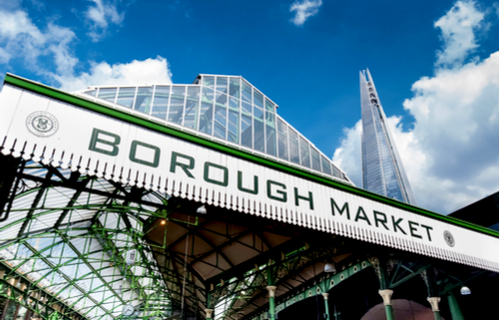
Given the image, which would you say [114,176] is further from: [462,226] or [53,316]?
[53,316]

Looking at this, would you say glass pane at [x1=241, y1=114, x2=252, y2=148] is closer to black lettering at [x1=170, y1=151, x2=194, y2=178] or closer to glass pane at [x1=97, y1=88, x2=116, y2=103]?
glass pane at [x1=97, y1=88, x2=116, y2=103]

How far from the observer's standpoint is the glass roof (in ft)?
55.8

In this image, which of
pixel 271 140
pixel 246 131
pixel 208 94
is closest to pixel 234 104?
pixel 208 94

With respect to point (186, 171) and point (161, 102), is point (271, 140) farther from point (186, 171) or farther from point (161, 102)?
point (186, 171)

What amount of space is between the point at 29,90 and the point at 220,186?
4215mm

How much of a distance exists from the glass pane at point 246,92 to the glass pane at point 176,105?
158 inches

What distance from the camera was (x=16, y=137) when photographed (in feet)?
21.7

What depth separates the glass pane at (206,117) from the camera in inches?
707

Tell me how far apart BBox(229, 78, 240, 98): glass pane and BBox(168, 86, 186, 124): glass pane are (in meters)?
3.27

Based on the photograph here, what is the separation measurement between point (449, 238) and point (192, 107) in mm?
12145

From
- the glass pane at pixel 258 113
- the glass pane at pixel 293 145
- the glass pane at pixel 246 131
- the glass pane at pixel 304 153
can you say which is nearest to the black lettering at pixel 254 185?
the glass pane at pixel 246 131

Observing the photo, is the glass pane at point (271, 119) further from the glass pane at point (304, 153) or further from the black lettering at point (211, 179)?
the black lettering at point (211, 179)

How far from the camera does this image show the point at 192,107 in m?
18.2

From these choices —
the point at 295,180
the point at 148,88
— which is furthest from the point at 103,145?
the point at 148,88
